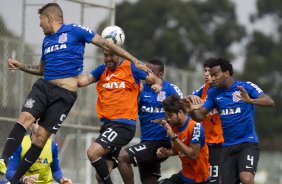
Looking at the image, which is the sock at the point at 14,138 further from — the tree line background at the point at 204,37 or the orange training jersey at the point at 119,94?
the tree line background at the point at 204,37

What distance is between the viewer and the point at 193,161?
52.5ft

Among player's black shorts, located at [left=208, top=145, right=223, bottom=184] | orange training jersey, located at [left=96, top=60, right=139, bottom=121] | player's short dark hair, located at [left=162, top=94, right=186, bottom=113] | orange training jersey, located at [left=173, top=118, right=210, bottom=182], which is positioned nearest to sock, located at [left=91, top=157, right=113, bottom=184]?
orange training jersey, located at [left=96, top=60, right=139, bottom=121]

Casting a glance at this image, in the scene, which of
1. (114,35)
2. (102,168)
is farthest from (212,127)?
(102,168)

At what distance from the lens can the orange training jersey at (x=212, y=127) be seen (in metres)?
17.2

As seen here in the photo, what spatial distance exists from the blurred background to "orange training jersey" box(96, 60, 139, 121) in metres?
2.22

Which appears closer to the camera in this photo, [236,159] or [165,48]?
[236,159]

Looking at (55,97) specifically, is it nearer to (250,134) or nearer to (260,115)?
(250,134)

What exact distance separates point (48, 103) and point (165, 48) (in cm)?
5404

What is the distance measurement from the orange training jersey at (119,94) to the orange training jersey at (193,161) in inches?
30.2

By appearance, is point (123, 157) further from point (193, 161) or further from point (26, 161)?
point (26, 161)

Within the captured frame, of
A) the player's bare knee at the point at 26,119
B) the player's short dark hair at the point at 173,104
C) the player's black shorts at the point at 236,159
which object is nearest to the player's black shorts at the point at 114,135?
the player's short dark hair at the point at 173,104

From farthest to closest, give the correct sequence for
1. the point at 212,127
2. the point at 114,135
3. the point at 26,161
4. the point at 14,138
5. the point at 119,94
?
the point at 212,127
the point at 119,94
the point at 114,135
the point at 26,161
the point at 14,138

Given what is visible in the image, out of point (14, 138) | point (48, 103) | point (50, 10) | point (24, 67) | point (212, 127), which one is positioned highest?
point (50, 10)

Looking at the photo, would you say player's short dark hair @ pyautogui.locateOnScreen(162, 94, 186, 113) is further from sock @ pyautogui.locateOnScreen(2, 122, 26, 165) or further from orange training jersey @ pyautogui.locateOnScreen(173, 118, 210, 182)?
sock @ pyautogui.locateOnScreen(2, 122, 26, 165)
